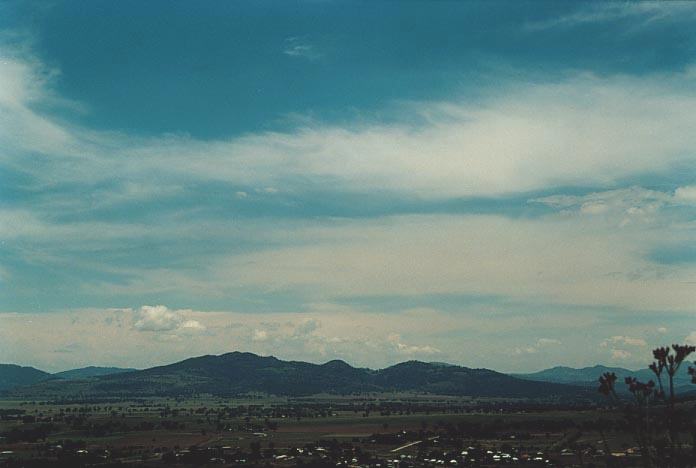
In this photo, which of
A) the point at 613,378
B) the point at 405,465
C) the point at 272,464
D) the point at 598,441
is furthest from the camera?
the point at 598,441

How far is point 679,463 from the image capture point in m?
25.3

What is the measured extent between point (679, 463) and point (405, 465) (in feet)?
438

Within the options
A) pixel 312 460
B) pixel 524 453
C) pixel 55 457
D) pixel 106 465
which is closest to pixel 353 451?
pixel 312 460

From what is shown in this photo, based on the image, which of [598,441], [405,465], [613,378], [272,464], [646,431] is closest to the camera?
[646,431]

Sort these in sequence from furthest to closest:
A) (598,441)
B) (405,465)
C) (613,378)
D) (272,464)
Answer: (598,441)
(272,464)
(405,465)
(613,378)

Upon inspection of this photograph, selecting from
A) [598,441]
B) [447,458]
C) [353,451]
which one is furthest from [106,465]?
[598,441]

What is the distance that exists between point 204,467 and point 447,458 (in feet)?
187

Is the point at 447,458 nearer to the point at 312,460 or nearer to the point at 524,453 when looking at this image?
the point at 524,453

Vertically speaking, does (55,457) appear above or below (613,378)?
below

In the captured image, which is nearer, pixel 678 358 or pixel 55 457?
pixel 678 358

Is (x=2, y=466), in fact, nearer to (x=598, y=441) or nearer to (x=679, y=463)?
(x=598, y=441)

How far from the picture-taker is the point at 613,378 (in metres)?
24.2

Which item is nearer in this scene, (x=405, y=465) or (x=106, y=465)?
(x=405, y=465)

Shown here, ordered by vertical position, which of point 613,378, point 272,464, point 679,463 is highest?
point 613,378
